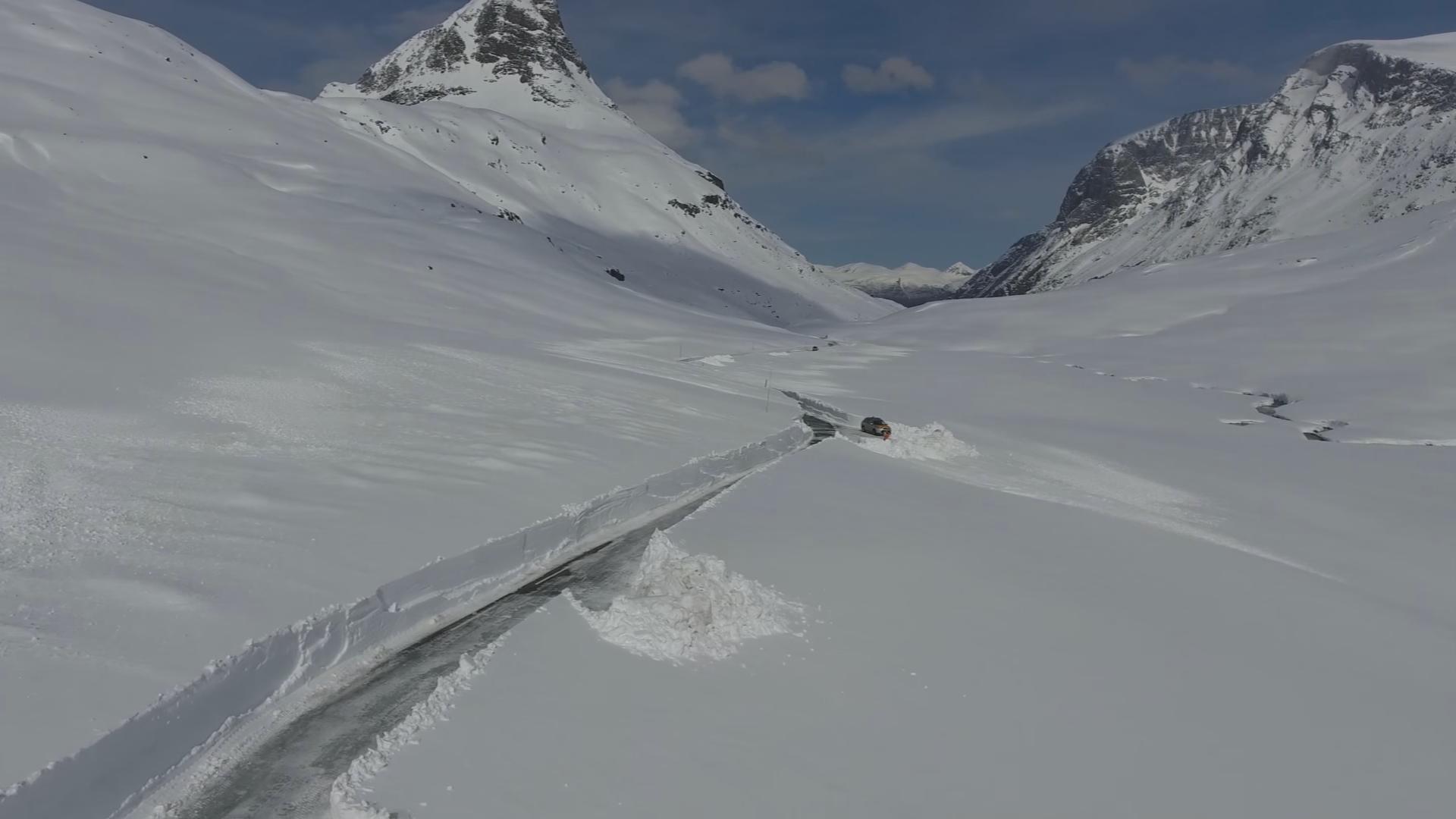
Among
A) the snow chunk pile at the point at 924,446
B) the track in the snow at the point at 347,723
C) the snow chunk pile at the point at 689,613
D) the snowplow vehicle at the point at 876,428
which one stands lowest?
the track in the snow at the point at 347,723

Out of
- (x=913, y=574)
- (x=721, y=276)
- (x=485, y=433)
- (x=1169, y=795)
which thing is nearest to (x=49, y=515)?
(x=485, y=433)

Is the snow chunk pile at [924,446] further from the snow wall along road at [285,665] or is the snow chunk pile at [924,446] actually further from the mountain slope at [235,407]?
the snow wall along road at [285,665]

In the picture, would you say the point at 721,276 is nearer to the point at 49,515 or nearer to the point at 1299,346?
the point at 1299,346

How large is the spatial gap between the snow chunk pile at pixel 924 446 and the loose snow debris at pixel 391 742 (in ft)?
69.7

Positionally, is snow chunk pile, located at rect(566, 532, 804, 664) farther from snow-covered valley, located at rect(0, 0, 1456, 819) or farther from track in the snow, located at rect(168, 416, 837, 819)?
track in the snow, located at rect(168, 416, 837, 819)

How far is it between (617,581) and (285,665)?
579cm

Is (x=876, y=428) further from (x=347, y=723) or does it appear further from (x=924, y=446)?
(x=347, y=723)

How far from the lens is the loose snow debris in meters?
8.19

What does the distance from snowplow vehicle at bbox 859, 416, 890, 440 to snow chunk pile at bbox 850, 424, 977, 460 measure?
37cm

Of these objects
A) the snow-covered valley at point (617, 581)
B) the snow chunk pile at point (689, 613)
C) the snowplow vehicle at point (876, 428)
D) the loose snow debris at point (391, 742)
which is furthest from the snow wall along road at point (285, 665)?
the snowplow vehicle at point (876, 428)

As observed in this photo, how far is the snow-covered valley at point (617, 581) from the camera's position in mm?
9281

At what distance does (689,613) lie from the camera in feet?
42.2

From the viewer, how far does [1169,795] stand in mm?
10188

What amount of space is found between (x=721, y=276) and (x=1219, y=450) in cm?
16058
